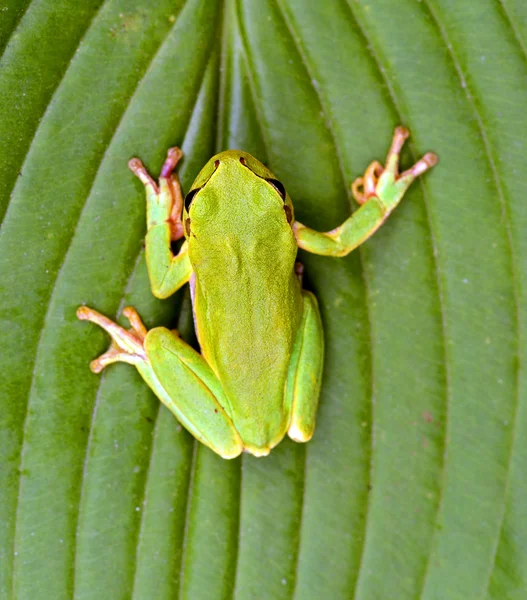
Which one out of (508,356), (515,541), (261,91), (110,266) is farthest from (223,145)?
(515,541)

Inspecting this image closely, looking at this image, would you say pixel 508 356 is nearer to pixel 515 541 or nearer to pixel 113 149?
pixel 515 541

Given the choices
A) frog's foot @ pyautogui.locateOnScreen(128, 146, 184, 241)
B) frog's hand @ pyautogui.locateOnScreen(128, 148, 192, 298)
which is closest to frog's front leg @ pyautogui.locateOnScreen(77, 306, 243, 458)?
frog's hand @ pyautogui.locateOnScreen(128, 148, 192, 298)

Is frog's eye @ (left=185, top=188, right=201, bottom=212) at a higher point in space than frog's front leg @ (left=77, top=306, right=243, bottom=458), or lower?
higher

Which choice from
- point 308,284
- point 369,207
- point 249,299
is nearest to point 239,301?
point 249,299

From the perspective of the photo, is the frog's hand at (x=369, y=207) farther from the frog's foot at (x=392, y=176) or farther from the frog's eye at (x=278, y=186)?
the frog's eye at (x=278, y=186)

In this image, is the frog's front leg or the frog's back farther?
the frog's front leg

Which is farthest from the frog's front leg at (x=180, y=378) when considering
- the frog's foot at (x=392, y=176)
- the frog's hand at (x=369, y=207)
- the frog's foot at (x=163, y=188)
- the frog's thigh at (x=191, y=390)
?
the frog's foot at (x=392, y=176)

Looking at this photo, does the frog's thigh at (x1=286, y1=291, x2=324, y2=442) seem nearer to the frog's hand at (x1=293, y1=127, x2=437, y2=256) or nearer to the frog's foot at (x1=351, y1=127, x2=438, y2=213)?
the frog's hand at (x1=293, y1=127, x2=437, y2=256)
